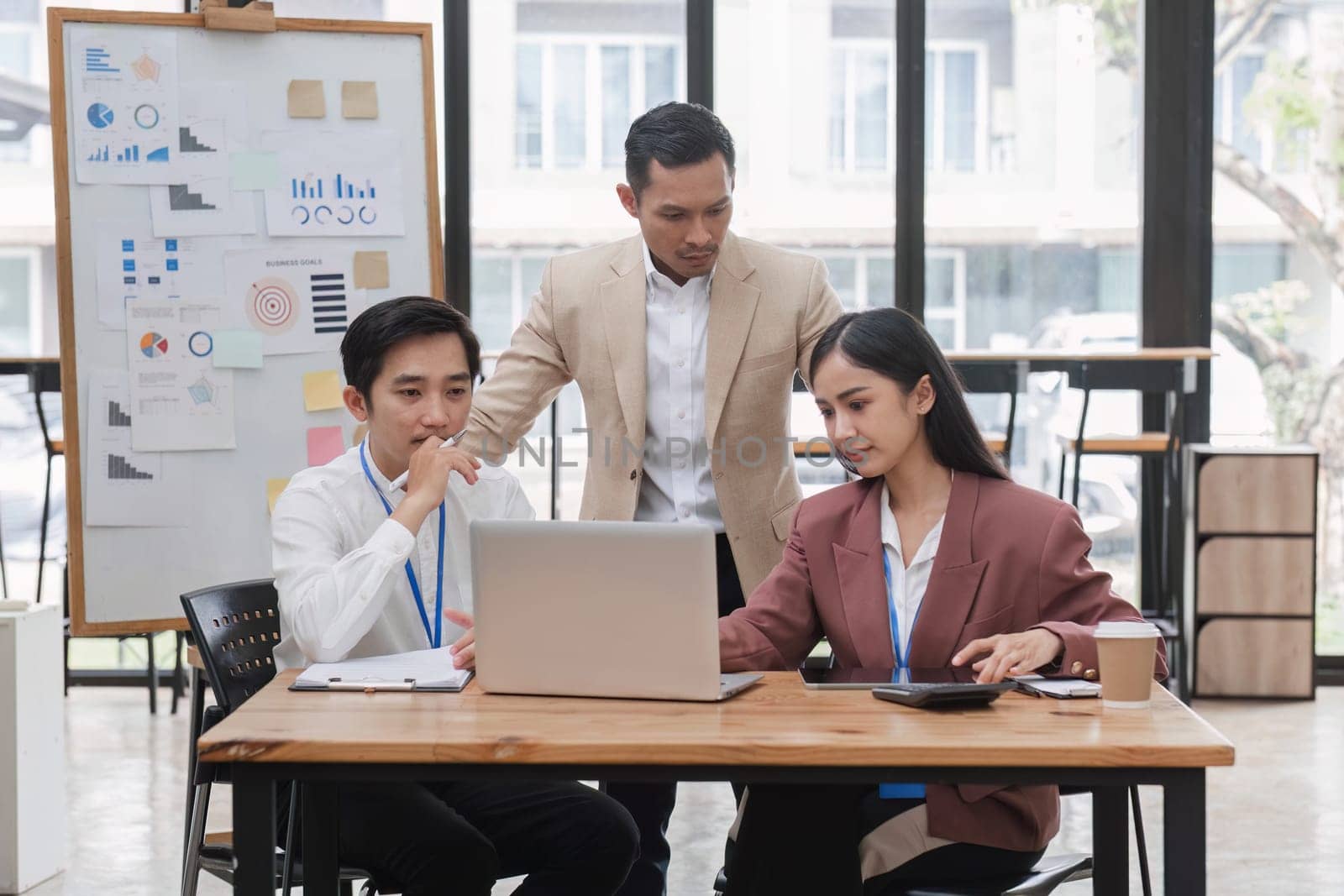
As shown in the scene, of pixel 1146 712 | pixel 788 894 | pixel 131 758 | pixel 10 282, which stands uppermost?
pixel 10 282

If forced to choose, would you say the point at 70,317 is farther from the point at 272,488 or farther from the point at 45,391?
the point at 45,391

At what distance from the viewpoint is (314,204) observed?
334 centimetres

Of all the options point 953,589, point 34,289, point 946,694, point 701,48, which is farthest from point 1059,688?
point 34,289

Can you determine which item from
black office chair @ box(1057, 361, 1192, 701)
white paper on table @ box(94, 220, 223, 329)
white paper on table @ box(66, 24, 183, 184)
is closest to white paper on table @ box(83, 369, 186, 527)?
white paper on table @ box(94, 220, 223, 329)

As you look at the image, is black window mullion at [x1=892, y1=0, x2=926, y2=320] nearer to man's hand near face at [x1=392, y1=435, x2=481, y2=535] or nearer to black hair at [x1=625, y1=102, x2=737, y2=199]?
black hair at [x1=625, y1=102, x2=737, y2=199]

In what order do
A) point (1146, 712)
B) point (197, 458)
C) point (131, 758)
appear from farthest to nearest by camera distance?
1. point (131, 758)
2. point (197, 458)
3. point (1146, 712)

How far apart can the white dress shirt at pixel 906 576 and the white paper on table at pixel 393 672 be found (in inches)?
22.1

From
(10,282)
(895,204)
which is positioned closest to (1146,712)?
(895,204)

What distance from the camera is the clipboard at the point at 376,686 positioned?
168 cm

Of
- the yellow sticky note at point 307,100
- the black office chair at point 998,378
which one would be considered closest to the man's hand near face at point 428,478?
the yellow sticky note at point 307,100

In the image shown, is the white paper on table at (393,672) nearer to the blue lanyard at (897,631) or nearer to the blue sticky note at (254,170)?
the blue lanyard at (897,631)

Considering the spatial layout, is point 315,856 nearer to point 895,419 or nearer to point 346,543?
point 346,543

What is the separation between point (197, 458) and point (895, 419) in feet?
6.31

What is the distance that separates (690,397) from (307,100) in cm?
139
